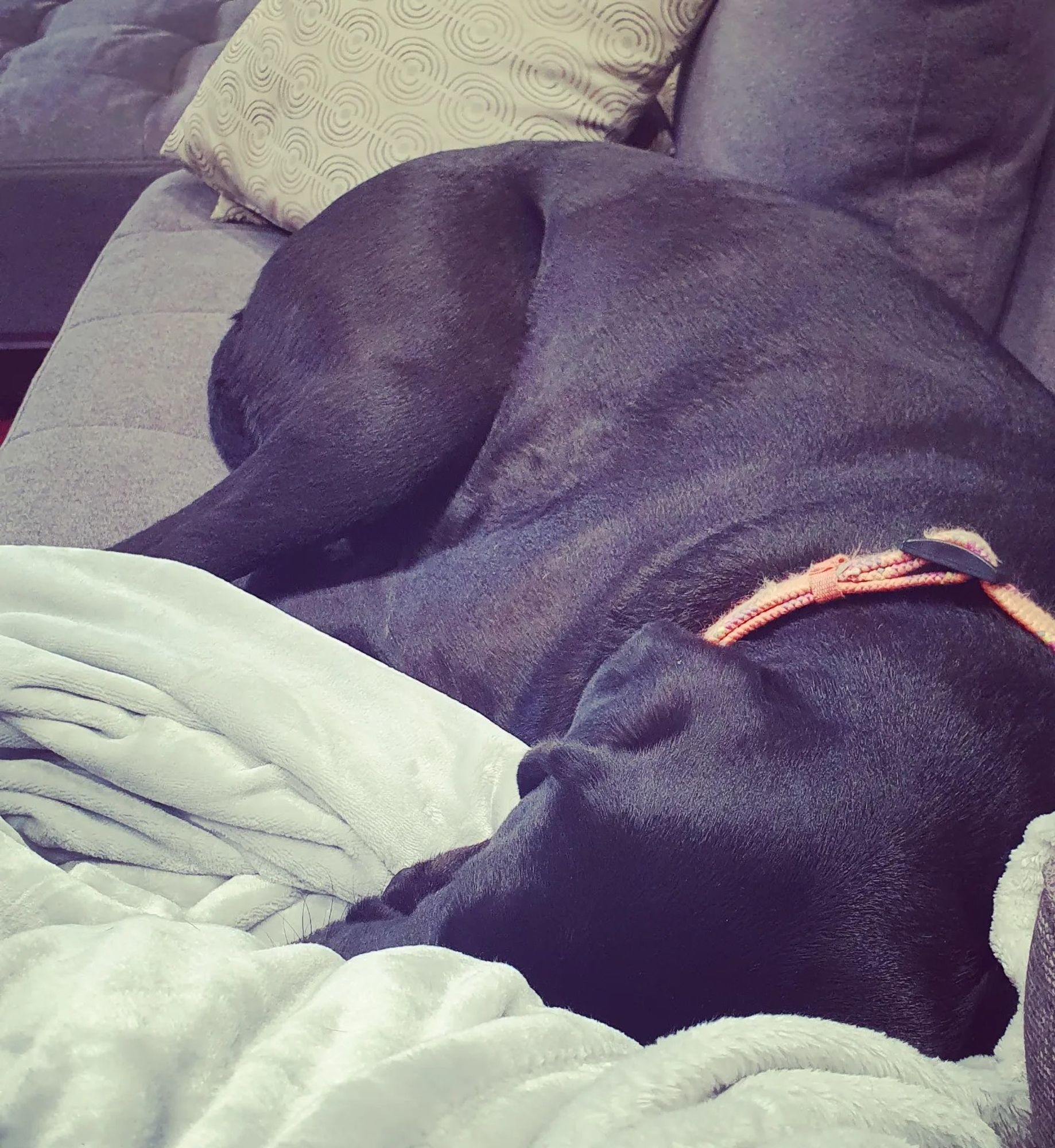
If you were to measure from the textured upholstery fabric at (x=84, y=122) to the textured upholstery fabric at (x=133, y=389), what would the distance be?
48cm

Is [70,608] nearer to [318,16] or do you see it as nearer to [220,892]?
[220,892]

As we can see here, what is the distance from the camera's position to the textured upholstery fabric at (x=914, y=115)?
1.07 m

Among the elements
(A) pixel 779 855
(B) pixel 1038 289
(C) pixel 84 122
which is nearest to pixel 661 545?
(A) pixel 779 855

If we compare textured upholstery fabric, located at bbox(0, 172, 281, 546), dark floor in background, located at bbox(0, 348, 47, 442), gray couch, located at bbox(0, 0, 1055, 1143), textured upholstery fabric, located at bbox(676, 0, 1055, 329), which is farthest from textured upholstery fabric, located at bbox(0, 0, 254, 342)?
textured upholstery fabric, located at bbox(676, 0, 1055, 329)

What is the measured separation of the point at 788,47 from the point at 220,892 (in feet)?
3.74

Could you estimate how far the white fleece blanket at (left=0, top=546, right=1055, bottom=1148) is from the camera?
468 mm

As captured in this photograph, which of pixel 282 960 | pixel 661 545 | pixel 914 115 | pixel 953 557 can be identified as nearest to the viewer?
pixel 282 960

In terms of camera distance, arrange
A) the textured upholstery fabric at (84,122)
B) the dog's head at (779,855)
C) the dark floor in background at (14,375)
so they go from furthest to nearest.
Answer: the dark floor in background at (14,375)
the textured upholstery fabric at (84,122)
the dog's head at (779,855)

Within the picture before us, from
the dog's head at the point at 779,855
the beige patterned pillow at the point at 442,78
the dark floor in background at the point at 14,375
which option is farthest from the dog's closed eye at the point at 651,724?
the dark floor in background at the point at 14,375

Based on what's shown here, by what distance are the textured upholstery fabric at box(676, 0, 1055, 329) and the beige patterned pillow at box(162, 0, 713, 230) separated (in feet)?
0.68

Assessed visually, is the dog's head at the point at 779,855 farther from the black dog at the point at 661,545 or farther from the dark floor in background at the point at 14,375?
the dark floor in background at the point at 14,375

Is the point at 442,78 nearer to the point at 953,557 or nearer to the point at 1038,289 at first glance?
the point at 1038,289

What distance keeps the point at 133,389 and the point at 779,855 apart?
44.3 inches

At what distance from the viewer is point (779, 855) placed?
→ 615 mm
